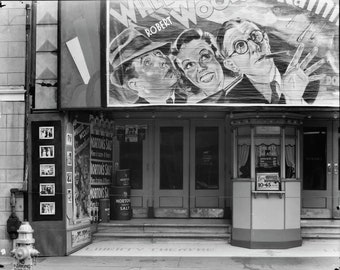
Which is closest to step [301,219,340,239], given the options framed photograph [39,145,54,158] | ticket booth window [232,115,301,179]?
ticket booth window [232,115,301,179]

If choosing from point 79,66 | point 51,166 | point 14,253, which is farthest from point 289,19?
point 14,253

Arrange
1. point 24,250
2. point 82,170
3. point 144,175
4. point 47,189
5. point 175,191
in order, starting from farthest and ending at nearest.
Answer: point 144,175, point 175,191, point 82,170, point 47,189, point 24,250

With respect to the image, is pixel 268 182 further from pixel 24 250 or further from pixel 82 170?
pixel 24 250

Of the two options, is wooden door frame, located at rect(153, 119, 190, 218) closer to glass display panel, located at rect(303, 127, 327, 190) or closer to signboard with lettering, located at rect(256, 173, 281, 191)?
signboard with lettering, located at rect(256, 173, 281, 191)

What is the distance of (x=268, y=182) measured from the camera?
11.4m

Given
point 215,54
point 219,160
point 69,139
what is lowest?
point 219,160

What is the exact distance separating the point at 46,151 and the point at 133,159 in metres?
2.97

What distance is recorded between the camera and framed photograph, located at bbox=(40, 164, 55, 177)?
35.8 feet

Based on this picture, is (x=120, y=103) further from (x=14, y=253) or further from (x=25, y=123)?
(x=14, y=253)

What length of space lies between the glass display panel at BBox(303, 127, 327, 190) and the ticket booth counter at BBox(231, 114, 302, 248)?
1639mm

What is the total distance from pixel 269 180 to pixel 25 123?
510 cm

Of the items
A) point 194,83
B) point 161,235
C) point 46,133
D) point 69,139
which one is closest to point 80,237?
point 161,235

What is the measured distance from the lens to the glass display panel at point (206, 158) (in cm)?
1327

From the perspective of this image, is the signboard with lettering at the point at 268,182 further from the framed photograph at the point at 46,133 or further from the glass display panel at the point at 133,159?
the framed photograph at the point at 46,133
